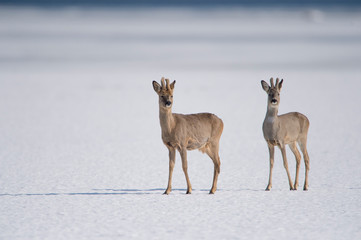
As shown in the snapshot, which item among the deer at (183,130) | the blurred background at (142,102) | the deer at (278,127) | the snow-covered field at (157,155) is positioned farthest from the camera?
the blurred background at (142,102)

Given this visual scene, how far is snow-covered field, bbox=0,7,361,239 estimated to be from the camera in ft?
20.9

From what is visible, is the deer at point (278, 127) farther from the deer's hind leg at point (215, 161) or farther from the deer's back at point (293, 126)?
the deer's hind leg at point (215, 161)

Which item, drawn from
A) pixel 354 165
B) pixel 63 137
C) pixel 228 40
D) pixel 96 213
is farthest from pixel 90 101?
pixel 228 40

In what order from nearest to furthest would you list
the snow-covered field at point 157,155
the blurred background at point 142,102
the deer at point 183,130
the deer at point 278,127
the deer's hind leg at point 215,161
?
the snow-covered field at point 157,155, the deer at point 183,130, the deer at point 278,127, the deer's hind leg at point 215,161, the blurred background at point 142,102

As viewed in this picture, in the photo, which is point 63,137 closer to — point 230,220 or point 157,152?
point 157,152

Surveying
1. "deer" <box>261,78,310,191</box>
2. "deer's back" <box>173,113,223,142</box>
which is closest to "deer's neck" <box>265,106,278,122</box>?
"deer" <box>261,78,310,191</box>

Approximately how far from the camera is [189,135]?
7348mm

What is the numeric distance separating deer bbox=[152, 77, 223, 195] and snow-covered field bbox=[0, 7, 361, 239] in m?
0.52

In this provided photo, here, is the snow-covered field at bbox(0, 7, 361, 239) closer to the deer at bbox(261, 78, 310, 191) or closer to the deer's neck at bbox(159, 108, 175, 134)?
the deer at bbox(261, 78, 310, 191)

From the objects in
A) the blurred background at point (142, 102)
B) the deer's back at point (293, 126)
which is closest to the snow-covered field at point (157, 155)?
the blurred background at point (142, 102)

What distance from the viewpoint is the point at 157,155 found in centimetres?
1097

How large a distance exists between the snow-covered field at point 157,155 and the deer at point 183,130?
52cm

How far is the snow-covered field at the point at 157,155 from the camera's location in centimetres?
637

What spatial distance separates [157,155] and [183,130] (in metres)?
3.72
